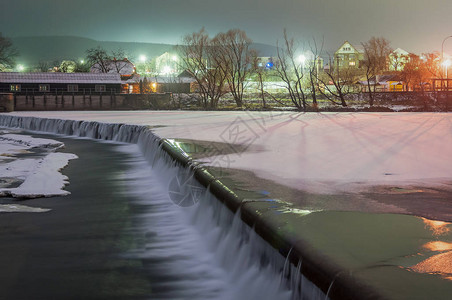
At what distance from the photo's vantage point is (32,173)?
38.6 feet

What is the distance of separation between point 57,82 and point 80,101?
19095 millimetres

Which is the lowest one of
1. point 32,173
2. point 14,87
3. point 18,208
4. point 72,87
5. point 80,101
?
point 18,208

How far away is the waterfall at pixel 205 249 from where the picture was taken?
4246 mm

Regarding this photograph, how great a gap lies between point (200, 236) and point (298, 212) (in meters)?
2.12

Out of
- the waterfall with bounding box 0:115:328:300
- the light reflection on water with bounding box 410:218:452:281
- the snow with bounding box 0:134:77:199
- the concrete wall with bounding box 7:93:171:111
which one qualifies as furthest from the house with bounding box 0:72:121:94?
the light reflection on water with bounding box 410:218:452:281

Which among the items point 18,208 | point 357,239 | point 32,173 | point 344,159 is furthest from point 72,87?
point 357,239

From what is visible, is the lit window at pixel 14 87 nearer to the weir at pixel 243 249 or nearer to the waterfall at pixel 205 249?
the waterfall at pixel 205 249

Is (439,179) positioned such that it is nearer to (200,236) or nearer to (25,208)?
(200,236)

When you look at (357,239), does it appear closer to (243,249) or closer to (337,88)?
(243,249)

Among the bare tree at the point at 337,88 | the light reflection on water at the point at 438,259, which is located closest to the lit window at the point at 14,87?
the bare tree at the point at 337,88

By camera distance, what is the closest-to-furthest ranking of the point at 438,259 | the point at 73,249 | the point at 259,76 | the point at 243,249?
the point at 438,259 → the point at 243,249 → the point at 73,249 → the point at 259,76

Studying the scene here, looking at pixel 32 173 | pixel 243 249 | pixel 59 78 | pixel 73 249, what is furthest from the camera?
pixel 59 78

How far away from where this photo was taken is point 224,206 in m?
6.14

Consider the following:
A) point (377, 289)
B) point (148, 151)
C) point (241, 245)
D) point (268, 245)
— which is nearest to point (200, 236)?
point (241, 245)
